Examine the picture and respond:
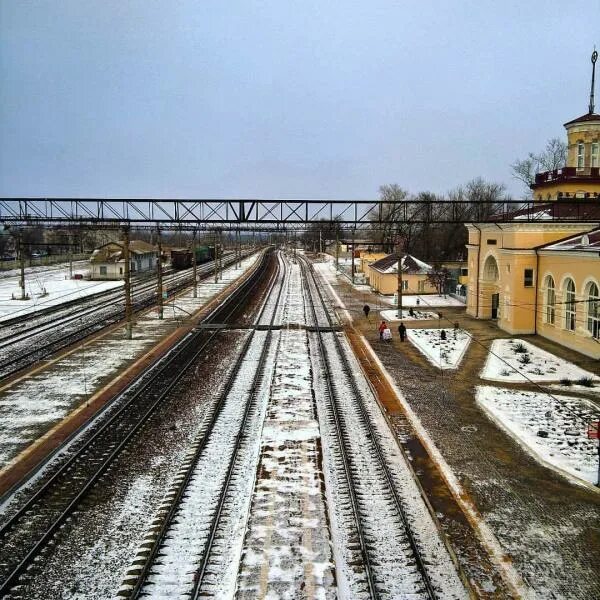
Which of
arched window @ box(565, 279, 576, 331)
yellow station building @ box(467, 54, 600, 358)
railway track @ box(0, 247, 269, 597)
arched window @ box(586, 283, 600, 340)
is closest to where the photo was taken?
railway track @ box(0, 247, 269, 597)

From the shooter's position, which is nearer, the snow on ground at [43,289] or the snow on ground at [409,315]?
the snow on ground at [409,315]

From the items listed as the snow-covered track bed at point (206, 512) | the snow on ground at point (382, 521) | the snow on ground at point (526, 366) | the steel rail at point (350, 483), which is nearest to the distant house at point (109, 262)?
the steel rail at point (350, 483)

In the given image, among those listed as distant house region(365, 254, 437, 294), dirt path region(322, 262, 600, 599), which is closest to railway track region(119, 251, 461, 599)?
dirt path region(322, 262, 600, 599)

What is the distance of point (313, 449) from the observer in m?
13.8

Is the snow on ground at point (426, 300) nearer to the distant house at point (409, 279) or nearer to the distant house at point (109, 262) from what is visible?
the distant house at point (409, 279)

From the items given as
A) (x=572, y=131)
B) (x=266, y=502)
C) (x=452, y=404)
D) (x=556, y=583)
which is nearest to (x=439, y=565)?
(x=556, y=583)

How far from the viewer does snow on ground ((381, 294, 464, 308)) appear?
4362 cm

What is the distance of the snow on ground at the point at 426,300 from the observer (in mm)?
43625

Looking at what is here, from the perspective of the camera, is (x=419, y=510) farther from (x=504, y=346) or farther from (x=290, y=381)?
(x=504, y=346)

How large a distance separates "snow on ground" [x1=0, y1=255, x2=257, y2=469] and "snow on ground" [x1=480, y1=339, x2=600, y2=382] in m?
14.3

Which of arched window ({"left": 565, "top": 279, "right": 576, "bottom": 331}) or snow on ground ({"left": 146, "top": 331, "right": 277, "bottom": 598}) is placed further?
arched window ({"left": 565, "top": 279, "right": 576, "bottom": 331})

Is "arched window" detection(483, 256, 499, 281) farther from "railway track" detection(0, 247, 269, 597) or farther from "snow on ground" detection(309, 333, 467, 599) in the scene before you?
"snow on ground" detection(309, 333, 467, 599)

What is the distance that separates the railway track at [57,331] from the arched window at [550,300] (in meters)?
23.3

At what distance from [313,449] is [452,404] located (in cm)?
608
